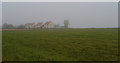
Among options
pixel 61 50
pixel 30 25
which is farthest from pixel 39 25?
pixel 61 50

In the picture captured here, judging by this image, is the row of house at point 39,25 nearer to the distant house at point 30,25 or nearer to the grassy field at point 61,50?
the distant house at point 30,25

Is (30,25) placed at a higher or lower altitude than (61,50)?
higher

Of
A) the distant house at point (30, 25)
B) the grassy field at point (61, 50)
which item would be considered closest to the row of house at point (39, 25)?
the distant house at point (30, 25)

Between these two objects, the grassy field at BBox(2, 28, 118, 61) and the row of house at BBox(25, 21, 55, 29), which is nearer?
the grassy field at BBox(2, 28, 118, 61)

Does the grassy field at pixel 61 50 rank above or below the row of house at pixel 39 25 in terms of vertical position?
below

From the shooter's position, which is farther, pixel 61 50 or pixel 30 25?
pixel 30 25

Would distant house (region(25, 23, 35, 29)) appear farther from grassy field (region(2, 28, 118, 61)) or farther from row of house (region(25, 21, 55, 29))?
grassy field (region(2, 28, 118, 61))

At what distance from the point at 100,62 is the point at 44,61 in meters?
1.78

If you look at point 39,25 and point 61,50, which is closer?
point 61,50

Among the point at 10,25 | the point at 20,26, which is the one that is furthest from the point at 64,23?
the point at 10,25

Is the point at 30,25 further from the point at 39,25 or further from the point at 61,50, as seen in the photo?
the point at 61,50

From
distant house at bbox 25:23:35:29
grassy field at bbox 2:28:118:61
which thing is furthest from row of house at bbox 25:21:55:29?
grassy field at bbox 2:28:118:61

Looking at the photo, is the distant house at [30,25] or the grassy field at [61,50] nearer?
the grassy field at [61,50]

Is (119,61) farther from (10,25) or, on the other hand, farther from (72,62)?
(10,25)
